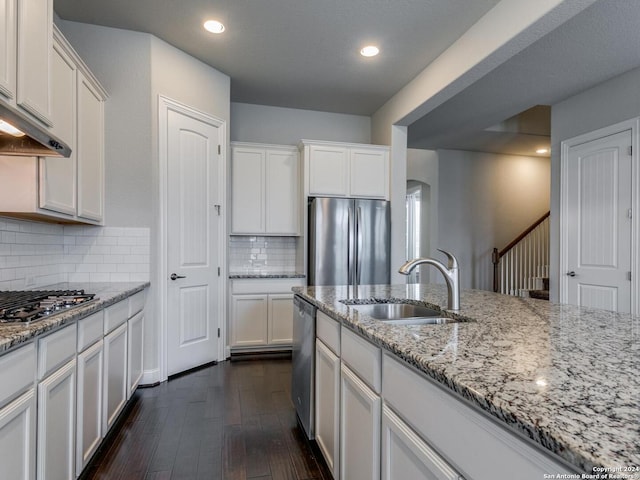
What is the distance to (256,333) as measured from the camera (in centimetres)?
406

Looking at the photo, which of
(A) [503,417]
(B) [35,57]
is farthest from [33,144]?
(A) [503,417]

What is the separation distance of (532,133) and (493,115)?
1.29 m

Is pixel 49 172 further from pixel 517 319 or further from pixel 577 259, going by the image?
pixel 577 259

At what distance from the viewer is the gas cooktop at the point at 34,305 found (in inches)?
55.7

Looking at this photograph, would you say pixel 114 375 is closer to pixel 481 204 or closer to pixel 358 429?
pixel 358 429

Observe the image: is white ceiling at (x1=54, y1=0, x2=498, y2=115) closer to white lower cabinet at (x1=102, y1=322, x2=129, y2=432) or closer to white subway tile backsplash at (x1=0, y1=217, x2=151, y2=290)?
white subway tile backsplash at (x1=0, y1=217, x2=151, y2=290)

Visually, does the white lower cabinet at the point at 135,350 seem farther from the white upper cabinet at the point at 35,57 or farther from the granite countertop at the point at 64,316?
the white upper cabinet at the point at 35,57

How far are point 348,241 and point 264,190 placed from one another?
1.13 meters

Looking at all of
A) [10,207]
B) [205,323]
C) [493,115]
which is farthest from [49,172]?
[493,115]

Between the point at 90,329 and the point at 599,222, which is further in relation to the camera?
the point at 599,222

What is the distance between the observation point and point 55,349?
1497mm

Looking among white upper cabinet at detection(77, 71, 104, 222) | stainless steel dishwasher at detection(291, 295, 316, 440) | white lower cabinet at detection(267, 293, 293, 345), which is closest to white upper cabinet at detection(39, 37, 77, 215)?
white upper cabinet at detection(77, 71, 104, 222)

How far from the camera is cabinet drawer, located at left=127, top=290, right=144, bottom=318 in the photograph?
2.64 meters

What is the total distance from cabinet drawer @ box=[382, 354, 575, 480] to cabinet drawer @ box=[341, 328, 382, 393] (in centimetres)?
13
